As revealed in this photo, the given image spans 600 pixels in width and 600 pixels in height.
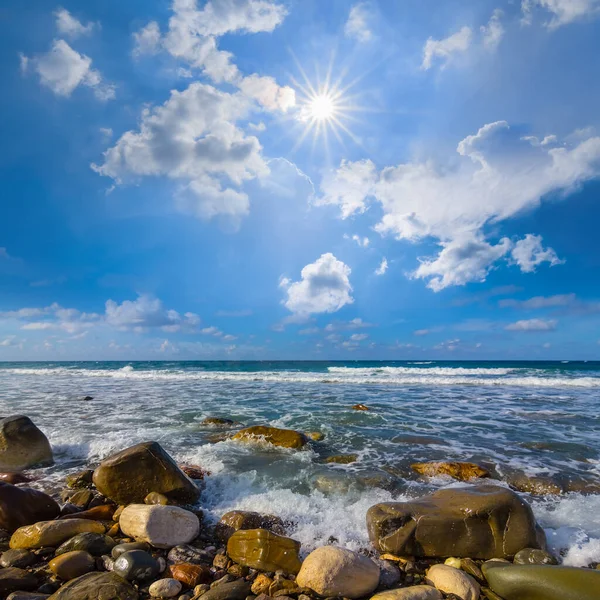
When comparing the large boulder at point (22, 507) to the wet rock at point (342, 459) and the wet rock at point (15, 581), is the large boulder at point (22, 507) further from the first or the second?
the wet rock at point (342, 459)

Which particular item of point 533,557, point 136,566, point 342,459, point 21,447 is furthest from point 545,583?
point 21,447

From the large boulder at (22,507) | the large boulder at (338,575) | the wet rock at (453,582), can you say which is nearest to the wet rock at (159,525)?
the large boulder at (22,507)

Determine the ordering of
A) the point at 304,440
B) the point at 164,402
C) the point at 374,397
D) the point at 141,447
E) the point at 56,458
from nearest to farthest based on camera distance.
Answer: the point at 141,447, the point at 56,458, the point at 304,440, the point at 164,402, the point at 374,397

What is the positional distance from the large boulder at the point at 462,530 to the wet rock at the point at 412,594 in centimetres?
68

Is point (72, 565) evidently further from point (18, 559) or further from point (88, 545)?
point (18, 559)

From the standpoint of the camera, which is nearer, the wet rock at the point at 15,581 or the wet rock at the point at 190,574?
the wet rock at the point at 15,581

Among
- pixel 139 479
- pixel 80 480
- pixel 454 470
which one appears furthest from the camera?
pixel 454 470

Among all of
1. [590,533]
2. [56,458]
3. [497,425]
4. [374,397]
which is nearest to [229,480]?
[56,458]

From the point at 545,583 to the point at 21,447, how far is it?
339 inches

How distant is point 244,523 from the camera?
452 cm

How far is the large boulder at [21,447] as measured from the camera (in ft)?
22.0

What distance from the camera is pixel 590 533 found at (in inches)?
173

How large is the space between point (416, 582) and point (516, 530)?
1.36m

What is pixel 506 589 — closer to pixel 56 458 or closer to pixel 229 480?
pixel 229 480
